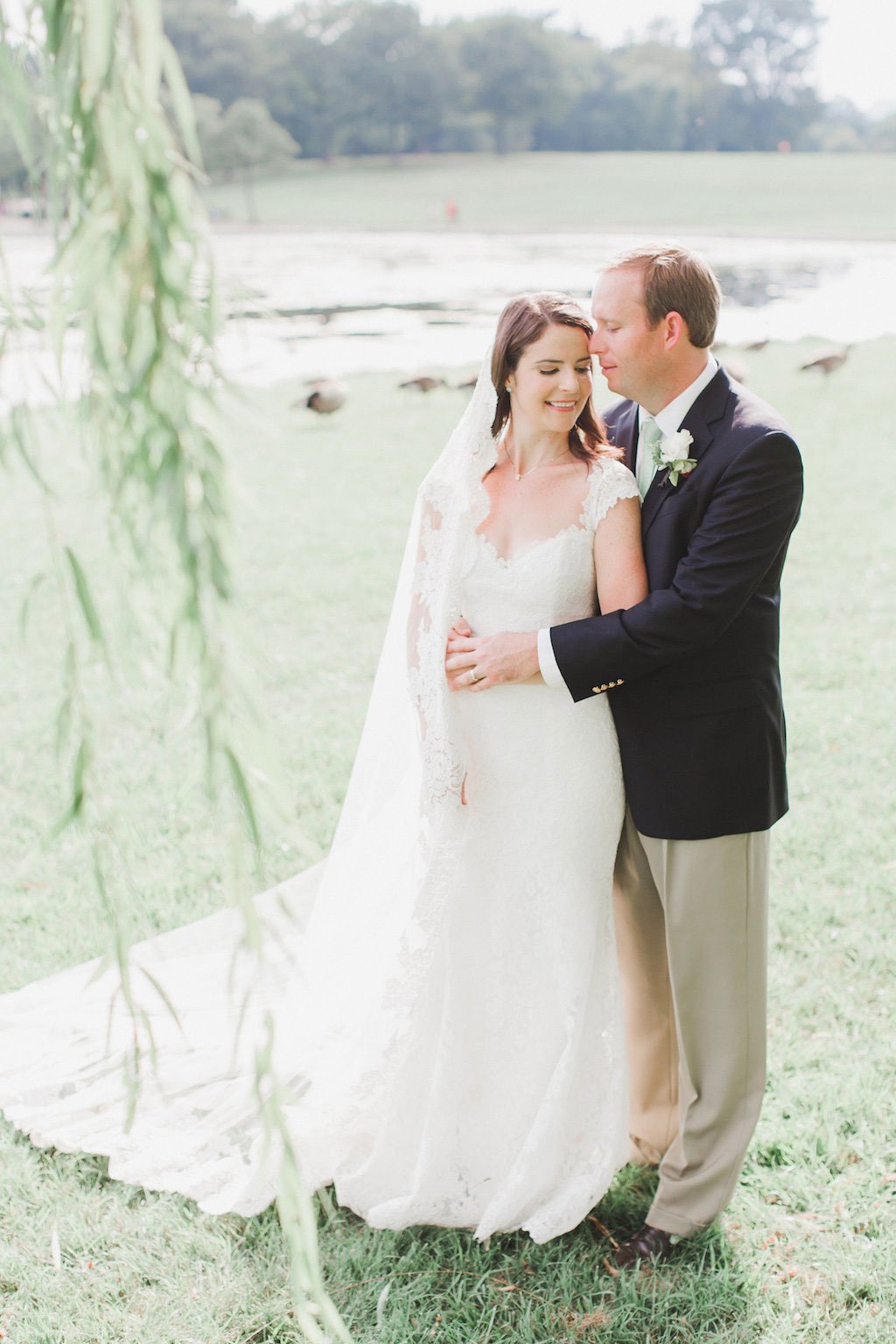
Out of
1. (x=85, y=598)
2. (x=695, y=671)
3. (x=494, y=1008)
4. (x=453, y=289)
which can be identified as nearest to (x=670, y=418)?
(x=695, y=671)

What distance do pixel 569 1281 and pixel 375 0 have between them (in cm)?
10701

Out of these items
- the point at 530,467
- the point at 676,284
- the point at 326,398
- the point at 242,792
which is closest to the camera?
the point at 242,792

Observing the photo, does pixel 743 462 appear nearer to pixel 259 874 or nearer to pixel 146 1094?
pixel 259 874

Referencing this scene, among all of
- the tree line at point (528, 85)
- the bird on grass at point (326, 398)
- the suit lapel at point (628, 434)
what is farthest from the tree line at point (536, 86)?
the suit lapel at point (628, 434)

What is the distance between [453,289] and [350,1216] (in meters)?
32.0

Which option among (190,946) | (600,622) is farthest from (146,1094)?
(600,622)

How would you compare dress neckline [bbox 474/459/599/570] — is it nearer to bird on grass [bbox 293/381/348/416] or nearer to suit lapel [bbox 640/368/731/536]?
suit lapel [bbox 640/368/731/536]

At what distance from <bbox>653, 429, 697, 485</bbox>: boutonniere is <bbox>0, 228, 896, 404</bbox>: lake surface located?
981 cm

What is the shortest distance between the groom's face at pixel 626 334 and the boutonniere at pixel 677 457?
0.52 feet

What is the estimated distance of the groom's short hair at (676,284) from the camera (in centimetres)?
260

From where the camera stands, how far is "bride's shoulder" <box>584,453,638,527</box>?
279cm

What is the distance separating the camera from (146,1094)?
3525mm

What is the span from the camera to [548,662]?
2746mm

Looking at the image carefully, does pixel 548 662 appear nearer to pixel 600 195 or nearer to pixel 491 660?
pixel 491 660
